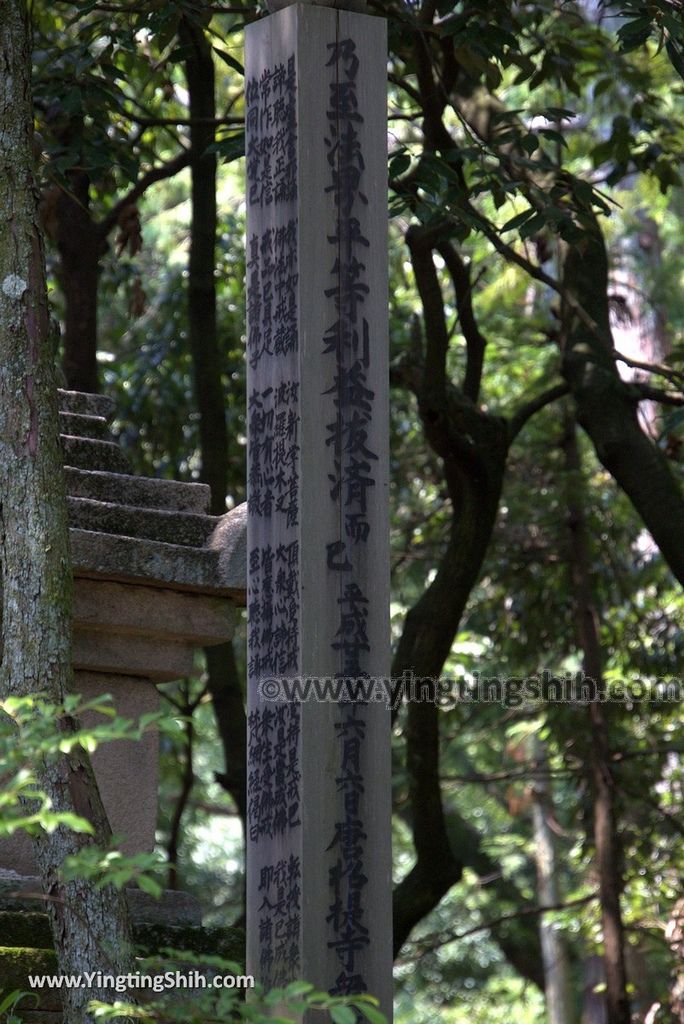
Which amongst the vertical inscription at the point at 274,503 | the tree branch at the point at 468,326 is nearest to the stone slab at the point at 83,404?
the vertical inscription at the point at 274,503

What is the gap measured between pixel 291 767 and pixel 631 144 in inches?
145

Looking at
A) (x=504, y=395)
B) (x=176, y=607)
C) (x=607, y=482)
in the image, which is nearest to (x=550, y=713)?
(x=607, y=482)

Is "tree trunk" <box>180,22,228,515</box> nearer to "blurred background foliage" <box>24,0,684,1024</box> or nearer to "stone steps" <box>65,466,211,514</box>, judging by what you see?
"blurred background foliage" <box>24,0,684,1024</box>

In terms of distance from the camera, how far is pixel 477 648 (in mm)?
6883

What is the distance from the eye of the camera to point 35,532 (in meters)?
2.61

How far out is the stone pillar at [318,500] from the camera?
292 centimetres

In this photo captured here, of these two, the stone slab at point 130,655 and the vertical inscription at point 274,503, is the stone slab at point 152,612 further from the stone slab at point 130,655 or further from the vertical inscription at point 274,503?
the vertical inscription at point 274,503

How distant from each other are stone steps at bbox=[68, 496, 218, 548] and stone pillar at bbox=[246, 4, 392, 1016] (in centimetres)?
34

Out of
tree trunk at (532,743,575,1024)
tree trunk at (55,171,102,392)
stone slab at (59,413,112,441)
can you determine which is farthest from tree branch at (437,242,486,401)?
tree trunk at (532,743,575,1024)

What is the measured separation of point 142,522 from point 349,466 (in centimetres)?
63

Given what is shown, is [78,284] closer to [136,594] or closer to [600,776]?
[136,594]

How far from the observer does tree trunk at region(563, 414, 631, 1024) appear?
20.7 ft

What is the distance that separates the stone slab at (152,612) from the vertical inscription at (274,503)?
366mm

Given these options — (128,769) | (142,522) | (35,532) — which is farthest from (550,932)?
(35,532)
